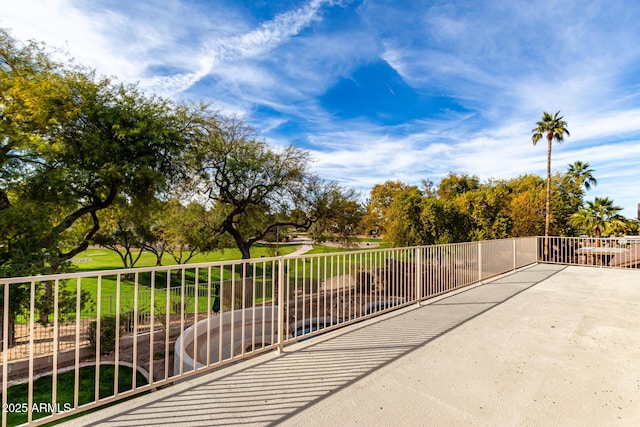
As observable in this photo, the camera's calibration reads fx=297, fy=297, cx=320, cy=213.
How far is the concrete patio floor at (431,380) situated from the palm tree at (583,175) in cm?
2379

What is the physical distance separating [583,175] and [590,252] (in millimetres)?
16435

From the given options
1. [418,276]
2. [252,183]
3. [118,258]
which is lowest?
[118,258]

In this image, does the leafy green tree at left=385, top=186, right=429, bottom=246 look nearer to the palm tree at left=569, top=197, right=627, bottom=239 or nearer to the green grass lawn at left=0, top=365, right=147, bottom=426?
the palm tree at left=569, top=197, right=627, bottom=239

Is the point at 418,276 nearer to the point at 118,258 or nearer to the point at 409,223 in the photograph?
the point at 409,223

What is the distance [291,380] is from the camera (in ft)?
7.43

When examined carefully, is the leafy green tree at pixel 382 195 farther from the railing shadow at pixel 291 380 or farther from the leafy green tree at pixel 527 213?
the railing shadow at pixel 291 380

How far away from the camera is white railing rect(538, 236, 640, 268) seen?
9039 millimetres

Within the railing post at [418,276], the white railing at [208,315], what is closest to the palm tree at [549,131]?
the white railing at [208,315]

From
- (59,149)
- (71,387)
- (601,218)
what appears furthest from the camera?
(601,218)

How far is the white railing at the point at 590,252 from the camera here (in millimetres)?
9039

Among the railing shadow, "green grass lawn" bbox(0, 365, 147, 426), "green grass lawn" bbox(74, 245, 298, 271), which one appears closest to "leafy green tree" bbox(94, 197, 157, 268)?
"green grass lawn" bbox(74, 245, 298, 271)

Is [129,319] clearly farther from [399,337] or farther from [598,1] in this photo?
[598,1]

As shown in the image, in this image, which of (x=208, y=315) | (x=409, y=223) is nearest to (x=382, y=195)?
(x=409, y=223)

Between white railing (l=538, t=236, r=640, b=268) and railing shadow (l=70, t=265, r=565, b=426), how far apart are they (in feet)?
26.8
